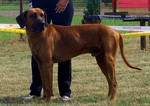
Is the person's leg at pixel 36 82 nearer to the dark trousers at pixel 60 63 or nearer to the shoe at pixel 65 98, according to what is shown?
the dark trousers at pixel 60 63

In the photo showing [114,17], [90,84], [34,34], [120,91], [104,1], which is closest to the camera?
[34,34]

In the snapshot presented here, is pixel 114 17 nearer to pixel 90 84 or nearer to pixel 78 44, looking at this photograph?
pixel 90 84

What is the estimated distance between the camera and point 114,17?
14.7 meters

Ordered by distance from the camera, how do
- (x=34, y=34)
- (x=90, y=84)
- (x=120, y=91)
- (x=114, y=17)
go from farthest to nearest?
(x=114, y=17), (x=90, y=84), (x=120, y=91), (x=34, y=34)

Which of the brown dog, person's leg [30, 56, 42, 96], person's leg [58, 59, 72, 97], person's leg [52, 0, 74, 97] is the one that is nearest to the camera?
the brown dog

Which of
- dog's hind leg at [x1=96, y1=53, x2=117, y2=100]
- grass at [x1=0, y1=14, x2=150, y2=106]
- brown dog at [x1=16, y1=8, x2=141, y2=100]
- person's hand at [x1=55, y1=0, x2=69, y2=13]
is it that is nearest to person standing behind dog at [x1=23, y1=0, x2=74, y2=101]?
person's hand at [x1=55, y1=0, x2=69, y2=13]

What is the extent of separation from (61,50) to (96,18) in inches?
337

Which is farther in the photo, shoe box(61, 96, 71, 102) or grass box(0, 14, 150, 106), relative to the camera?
shoe box(61, 96, 71, 102)

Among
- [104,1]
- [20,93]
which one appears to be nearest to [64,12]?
[20,93]

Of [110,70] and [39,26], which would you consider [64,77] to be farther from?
[39,26]

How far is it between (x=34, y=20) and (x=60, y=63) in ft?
3.17

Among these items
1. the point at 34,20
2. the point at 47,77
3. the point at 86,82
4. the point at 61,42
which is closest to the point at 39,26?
the point at 34,20

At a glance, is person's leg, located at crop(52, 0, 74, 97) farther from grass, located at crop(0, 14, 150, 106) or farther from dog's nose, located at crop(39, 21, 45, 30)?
dog's nose, located at crop(39, 21, 45, 30)

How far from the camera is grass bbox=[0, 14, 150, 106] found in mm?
7051
